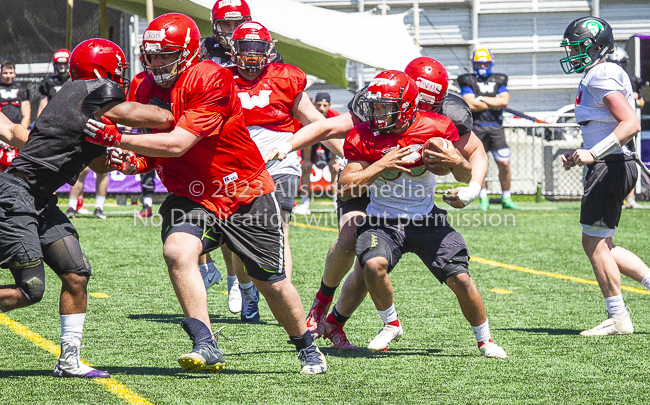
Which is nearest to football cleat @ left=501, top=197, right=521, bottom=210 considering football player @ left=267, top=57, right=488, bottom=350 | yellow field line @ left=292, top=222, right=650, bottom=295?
yellow field line @ left=292, top=222, right=650, bottom=295

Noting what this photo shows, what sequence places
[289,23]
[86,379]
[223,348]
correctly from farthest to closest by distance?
[289,23] < [223,348] < [86,379]

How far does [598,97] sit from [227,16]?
241cm

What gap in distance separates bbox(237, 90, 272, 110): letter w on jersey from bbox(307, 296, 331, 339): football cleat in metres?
1.33

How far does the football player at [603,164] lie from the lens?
5.06 m

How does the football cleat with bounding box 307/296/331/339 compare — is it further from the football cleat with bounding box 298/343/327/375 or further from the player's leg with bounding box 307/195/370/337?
the football cleat with bounding box 298/343/327/375

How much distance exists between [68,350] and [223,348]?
3.15 feet

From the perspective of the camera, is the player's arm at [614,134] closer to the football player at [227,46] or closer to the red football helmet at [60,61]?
the football player at [227,46]

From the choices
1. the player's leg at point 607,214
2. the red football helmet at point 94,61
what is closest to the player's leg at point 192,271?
the red football helmet at point 94,61

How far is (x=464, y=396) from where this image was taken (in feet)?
12.0

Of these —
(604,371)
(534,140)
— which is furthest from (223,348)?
(534,140)

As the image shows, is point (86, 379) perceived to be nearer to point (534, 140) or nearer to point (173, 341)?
point (173, 341)

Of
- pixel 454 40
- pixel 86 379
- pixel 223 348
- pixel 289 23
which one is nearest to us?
pixel 86 379

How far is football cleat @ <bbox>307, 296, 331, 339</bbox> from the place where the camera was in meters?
4.98

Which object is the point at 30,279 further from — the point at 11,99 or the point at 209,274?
the point at 11,99
